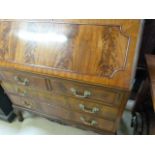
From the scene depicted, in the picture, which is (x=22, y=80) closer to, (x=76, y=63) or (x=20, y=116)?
(x=76, y=63)

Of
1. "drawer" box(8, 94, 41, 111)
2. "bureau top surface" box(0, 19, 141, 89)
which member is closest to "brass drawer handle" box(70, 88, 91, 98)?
"bureau top surface" box(0, 19, 141, 89)

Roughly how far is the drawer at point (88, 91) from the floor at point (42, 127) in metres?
0.68

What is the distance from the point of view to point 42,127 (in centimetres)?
163

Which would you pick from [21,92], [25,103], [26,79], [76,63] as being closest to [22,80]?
[26,79]

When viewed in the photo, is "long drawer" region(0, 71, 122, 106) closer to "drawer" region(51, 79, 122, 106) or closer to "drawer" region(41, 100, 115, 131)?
"drawer" region(51, 79, 122, 106)

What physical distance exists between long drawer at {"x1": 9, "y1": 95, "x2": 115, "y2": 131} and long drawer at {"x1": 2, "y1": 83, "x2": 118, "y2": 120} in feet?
0.21

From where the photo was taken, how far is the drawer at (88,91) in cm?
88

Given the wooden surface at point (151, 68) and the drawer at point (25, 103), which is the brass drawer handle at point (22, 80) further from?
the wooden surface at point (151, 68)

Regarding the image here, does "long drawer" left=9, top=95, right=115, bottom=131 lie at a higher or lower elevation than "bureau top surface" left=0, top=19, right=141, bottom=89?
lower

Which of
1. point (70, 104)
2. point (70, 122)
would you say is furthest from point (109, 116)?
point (70, 122)

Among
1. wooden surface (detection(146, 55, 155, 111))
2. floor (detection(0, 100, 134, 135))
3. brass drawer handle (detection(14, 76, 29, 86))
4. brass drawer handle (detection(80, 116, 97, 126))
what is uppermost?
wooden surface (detection(146, 55, 155, 111))

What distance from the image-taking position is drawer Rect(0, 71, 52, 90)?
1058 millimetres
